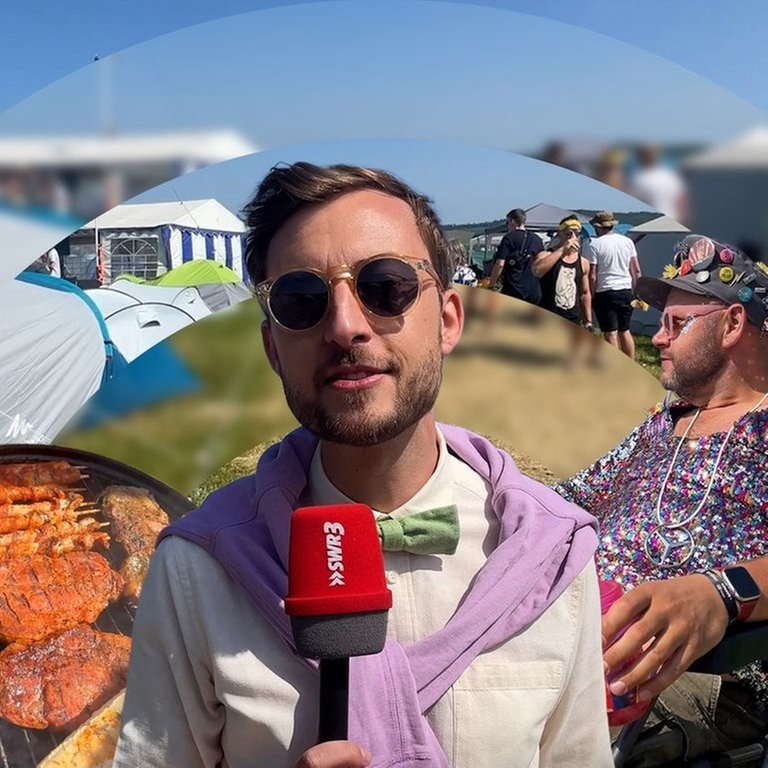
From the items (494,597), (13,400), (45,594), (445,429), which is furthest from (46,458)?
(494,597)

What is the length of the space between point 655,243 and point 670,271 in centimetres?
12

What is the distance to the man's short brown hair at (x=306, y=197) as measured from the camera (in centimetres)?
131

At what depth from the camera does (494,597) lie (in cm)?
125

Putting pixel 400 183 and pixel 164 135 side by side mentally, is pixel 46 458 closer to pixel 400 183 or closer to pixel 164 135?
pixel 164 135

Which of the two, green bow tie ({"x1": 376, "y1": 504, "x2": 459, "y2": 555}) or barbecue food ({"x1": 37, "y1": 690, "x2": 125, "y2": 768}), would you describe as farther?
barbecue food ({"x1": 37, "y1": 690, "x2": 125, "y2": 768})

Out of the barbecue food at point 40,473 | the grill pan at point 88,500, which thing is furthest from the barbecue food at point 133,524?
the barbecue food at point 40,473

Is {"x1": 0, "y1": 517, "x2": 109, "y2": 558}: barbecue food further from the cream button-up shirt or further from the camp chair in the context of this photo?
the camp chair

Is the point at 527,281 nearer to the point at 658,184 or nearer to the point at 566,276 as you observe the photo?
the point at 566,276

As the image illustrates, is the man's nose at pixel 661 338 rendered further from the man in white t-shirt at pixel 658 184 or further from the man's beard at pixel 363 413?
the man's beard at pixel 363 413

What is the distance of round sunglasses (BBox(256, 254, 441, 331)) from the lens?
125cm

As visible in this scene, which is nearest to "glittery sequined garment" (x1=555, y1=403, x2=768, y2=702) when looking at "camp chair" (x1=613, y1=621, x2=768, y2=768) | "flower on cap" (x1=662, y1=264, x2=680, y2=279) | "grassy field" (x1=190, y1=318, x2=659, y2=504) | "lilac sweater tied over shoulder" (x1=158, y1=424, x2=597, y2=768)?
"camp chair" (x1=613, y1=621, x2=768, y2=768)

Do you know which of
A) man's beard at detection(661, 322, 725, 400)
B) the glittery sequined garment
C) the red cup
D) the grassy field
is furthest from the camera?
the grassy field

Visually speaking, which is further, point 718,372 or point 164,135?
point 164,135

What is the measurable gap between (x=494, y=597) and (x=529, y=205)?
1.71 metres
